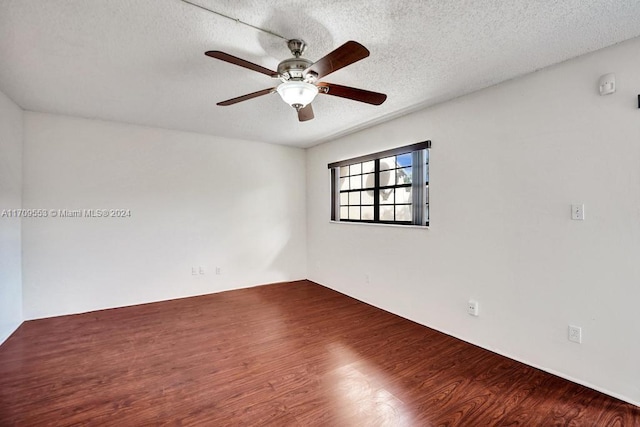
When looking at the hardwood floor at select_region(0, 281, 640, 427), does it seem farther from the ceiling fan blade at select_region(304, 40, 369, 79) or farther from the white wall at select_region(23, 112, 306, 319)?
the ceiling fan blade at select_region(304, 40, 369, 79)

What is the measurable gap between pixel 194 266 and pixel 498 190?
Answer: 4.01m

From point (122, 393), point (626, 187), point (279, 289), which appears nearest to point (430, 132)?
point (626, 187)

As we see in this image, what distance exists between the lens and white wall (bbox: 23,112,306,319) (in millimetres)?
3381

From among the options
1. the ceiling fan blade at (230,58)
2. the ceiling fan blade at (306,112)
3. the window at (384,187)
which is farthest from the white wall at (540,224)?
the ceiling fan blade at (230,58)

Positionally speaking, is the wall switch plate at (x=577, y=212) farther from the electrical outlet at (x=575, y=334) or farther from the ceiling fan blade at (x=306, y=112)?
the ceiling fan blade at (x=306, y=112)

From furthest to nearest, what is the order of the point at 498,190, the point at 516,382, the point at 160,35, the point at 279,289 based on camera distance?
the point at 279,289 < the point at 498,190 < the point at 516,382 < the point at 160,35

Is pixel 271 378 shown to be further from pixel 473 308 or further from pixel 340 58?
pixel 340 58

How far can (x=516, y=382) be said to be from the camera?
2.12 metres

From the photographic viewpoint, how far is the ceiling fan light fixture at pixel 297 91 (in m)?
1.84

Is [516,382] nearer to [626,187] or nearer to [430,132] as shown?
[626,187]

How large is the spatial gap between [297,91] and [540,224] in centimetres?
216

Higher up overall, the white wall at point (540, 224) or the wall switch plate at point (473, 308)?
the white wall at point (540, 224)

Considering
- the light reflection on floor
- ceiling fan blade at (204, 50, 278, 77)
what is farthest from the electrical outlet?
ceiling fan blade at (204, 50, 278, 77)

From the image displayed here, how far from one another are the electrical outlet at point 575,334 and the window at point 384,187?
1.48 meters
